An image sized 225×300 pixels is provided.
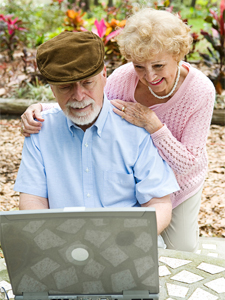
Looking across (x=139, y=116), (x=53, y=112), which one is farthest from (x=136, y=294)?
(x=53, y=112)

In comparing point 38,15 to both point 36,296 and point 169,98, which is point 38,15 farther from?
point 36,296

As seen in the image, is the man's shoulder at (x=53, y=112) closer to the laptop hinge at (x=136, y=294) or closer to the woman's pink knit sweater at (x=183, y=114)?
the woman's pink knit sweater at (x=183, y=114)

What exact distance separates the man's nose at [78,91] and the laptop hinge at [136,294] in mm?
1013

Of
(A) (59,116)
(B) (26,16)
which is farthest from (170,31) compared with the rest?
(B) (26,16)

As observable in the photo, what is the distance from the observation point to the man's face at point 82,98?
74.3 inches

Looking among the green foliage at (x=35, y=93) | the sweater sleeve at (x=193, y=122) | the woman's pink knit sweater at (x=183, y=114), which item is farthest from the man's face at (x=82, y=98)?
the green foliage at (x=35, y=93)

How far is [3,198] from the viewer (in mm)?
4121

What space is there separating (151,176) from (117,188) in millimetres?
201

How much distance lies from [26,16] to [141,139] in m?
10.8

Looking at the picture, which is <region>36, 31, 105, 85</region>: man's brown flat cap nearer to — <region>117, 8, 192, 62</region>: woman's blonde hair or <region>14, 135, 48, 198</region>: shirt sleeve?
<region>117, 8, 192, 62</region>: woman's blonde hair

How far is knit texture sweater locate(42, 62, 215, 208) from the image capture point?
224 centimetres

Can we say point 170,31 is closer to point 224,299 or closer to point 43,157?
point 43,157

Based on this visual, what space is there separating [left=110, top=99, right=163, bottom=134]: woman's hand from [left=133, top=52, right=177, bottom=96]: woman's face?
0.19m

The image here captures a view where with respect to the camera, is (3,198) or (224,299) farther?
(3,198)
